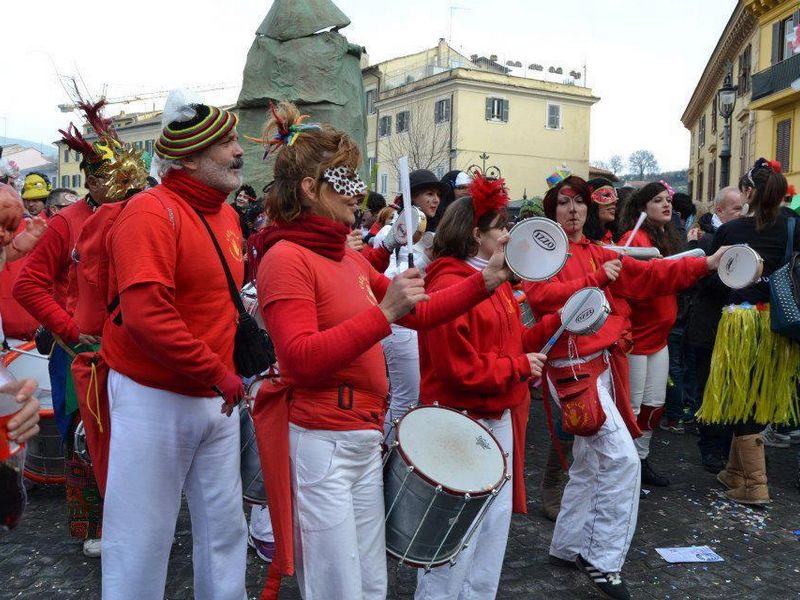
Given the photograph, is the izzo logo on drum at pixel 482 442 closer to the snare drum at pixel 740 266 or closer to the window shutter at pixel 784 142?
the snare drum at pixel 740 266

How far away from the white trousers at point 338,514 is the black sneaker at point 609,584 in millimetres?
1708

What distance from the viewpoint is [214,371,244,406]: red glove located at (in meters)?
2.84

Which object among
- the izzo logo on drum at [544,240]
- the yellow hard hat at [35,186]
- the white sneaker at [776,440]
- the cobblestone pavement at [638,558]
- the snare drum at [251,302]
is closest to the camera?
the izzo logo on drum at [544,240]

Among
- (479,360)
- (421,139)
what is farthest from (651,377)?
(421,139)

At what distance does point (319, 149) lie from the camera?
2738 millimetres

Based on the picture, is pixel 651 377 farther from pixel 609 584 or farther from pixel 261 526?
pixel 261 526

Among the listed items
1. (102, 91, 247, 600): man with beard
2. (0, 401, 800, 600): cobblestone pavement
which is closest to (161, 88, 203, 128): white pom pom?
(102, 91, 247, 600): man with beard

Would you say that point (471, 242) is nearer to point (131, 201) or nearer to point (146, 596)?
point (131, 201)

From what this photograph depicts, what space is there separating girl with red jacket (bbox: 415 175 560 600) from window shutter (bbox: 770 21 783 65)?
31055 millimetres

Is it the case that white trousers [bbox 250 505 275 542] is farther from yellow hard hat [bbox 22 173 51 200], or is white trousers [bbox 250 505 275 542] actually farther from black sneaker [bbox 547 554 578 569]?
yellow hard hat [bbox 22 173 51 200]

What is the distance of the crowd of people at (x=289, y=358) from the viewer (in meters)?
2.56

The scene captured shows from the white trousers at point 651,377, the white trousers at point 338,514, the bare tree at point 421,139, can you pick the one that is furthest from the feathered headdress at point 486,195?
the bare tree at point 421,139

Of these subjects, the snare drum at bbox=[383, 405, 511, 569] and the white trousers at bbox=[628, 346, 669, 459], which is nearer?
the snare drum at bbox=[383, 405, 511, 569]

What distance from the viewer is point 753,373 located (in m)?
5.70
